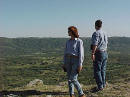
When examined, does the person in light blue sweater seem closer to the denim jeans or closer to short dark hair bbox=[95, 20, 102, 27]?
the denim jeans

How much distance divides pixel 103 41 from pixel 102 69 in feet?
4.11

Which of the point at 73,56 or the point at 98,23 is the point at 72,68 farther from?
the point at 98,23

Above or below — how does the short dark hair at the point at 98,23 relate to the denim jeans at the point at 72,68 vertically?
above

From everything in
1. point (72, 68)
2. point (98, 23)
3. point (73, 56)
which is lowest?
point (72, 68)

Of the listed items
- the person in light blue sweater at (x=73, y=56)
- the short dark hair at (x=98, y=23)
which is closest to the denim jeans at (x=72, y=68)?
the person in light blue sweater at (x=73, y=56)

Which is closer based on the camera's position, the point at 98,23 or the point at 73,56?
the point at 73,56

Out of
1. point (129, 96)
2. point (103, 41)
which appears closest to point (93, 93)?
point (129, 96)

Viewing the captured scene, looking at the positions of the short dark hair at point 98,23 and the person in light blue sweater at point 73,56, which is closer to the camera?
the person in light blue sweater at point 73,56

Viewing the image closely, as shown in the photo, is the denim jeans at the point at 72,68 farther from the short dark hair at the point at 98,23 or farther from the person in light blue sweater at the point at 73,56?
the short dark hair at the point at 98,23

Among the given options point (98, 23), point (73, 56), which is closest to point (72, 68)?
point (73, 56)

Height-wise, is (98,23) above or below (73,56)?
above

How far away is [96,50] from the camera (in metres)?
10.3


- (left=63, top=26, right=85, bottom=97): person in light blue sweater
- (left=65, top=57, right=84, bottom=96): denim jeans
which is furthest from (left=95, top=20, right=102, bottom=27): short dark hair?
(left=65, top=57, right=84, bottom=96): denim jeans

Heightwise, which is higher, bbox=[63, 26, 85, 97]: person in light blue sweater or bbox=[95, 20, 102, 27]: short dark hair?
bbox=[95, 20, 102, 27]: short dark hair
